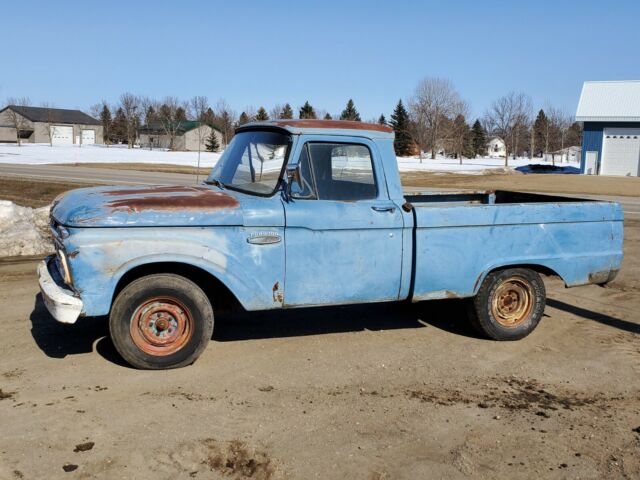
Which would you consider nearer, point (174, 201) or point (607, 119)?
point (174, 201)

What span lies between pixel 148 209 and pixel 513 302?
3538 millimetres

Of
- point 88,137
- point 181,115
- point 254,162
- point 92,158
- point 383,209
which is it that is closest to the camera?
point 383,209

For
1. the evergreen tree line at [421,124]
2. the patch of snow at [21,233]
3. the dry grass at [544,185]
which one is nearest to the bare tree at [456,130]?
the evergreen tree line at [421,124]

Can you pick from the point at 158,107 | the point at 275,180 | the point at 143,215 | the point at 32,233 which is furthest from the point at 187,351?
the point at 158,107

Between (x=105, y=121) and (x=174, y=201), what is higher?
(x=105, y=121)

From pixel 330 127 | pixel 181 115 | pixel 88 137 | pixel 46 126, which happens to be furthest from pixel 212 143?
pixel 330 127

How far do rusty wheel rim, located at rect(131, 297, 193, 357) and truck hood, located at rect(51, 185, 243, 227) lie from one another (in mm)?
643

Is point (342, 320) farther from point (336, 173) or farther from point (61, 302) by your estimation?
point (61, 302)

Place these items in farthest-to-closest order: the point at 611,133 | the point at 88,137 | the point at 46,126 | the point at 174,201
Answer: the point at 88,137 → the point at 46,126 → the point at 611,133 → the point at 174,201

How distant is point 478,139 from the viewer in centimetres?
10838

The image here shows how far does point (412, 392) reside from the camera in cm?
482

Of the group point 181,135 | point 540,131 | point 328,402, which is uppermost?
point 540,131

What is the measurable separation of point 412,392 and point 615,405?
1460 mm

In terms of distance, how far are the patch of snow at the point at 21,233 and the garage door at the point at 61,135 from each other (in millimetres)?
99859
